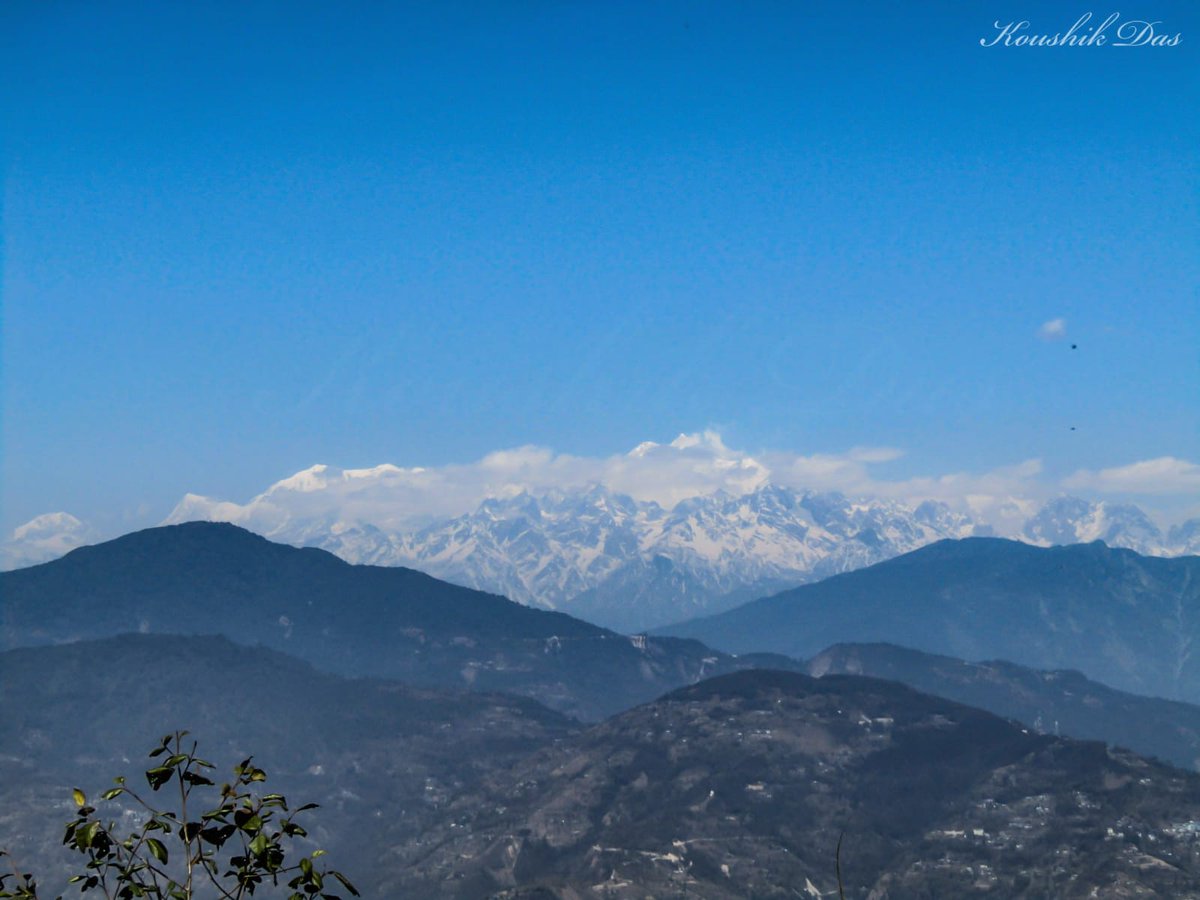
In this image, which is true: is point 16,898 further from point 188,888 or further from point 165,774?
point 165,774

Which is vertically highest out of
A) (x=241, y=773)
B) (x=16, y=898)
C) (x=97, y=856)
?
(x=241, y=773)

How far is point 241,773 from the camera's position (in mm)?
30031

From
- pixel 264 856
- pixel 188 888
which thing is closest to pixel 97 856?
pixel 188 888

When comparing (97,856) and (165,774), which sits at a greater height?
(165,774)

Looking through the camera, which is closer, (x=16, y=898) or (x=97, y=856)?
(x=97, y=856)

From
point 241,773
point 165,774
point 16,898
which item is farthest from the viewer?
point 16,898

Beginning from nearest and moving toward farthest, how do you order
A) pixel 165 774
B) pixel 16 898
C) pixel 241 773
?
pixel 165 774, pixel 241 773, pixel 16 898

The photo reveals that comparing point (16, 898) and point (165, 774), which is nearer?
point (165, 774)

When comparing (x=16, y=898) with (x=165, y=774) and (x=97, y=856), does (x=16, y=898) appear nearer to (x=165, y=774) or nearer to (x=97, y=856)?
(x=97, y=856)

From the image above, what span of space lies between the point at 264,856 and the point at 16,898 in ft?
48.8

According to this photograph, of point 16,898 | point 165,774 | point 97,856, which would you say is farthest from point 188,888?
point 16,898

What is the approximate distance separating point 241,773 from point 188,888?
3.29 m

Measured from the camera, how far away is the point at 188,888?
3023 centimetres

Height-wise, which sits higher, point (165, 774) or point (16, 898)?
point (165, 774)
